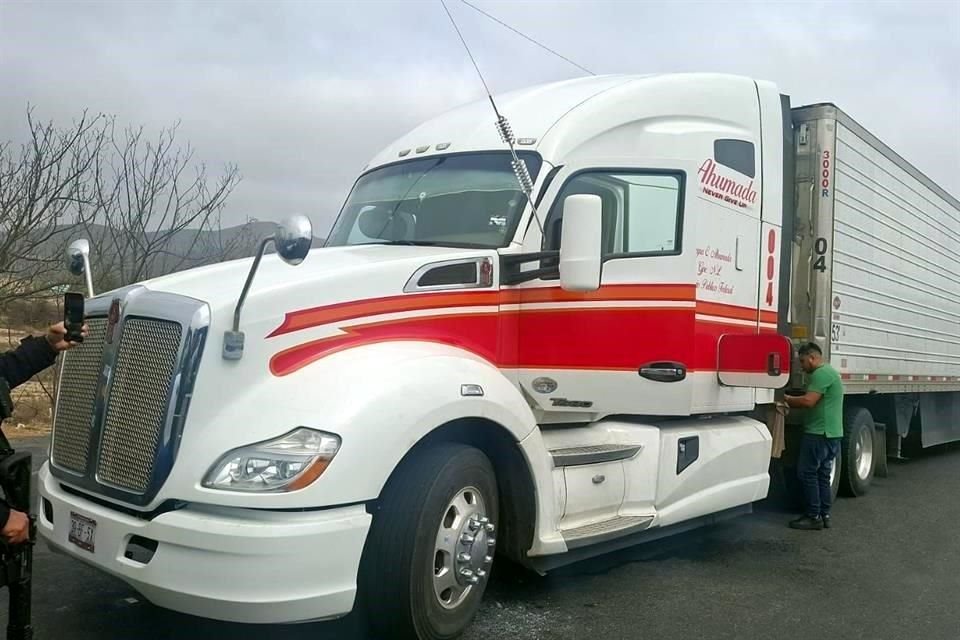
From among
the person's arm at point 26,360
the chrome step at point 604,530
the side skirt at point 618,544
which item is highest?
the person's arm at point 26,360

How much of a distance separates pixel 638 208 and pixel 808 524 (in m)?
3.51

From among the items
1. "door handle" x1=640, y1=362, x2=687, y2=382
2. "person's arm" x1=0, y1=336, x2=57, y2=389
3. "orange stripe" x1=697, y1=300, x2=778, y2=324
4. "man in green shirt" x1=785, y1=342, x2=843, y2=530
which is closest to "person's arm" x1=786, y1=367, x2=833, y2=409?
"man in green shirt" x1=785, y1=342, x2=843, y2=530

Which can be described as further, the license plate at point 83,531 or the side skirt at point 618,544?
the side skirt at point 618,544

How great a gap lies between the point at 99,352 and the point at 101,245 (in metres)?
8.57

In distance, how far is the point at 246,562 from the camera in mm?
3412

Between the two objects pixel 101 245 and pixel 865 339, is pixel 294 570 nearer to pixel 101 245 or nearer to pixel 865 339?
pixel 865 339

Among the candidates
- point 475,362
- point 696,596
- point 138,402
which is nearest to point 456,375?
point 475,362

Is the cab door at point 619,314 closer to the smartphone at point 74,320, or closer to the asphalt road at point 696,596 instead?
the asphalt road at point 696,596

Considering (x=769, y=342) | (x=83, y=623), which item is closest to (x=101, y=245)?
(x=83, y=623)

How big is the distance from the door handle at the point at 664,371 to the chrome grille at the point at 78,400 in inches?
122

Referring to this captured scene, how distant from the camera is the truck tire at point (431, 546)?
152 inches

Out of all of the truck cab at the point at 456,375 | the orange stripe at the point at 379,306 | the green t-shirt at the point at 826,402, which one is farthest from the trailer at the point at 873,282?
the orange stripe at the point at 379,306

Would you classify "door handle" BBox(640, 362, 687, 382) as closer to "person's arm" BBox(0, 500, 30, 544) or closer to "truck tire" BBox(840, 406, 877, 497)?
"person's arm" BBox(0, 500, 30, 544)

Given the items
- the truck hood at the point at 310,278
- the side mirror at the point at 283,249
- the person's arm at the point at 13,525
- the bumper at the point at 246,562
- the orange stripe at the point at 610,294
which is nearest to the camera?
the person's arm at the point at 13,525
